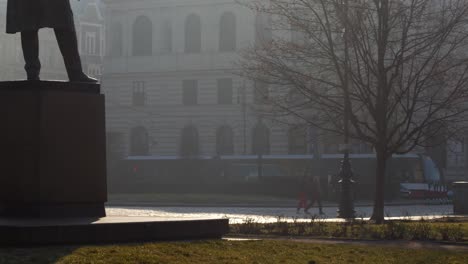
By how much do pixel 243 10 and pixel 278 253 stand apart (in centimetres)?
6175

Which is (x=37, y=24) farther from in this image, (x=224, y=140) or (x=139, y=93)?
(x=139, y=93)

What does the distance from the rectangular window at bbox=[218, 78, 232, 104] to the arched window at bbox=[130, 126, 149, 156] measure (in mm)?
6729

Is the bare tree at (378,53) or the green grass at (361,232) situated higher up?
the bare tree at (378,53)

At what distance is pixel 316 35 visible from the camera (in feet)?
78.7

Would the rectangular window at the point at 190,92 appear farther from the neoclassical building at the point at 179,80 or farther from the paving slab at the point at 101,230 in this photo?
the paving slab at the point at 101,230

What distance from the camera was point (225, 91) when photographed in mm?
73188

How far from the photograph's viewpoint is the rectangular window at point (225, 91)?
239 ft

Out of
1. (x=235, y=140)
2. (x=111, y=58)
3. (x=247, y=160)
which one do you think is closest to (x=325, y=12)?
(x=247, y=160)

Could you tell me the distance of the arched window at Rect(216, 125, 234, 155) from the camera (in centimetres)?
7150

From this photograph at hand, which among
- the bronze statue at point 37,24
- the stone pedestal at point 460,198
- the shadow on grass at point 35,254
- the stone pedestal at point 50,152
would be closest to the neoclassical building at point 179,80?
the stone pedestal at point 460,198

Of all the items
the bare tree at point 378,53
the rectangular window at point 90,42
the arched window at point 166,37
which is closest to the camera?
the bare tree at point 378,53

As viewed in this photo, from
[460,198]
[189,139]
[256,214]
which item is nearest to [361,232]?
[256,214]

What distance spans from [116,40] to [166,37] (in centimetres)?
437

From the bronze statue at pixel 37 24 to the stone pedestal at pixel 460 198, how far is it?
23.3 m
